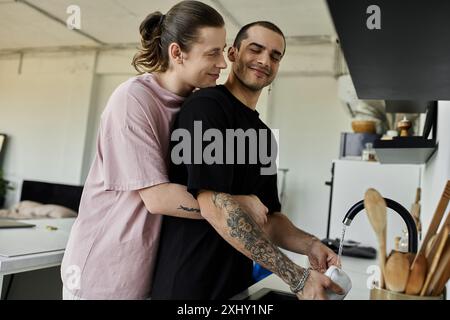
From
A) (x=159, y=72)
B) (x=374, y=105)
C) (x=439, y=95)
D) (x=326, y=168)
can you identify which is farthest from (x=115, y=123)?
(x=374, y=105)

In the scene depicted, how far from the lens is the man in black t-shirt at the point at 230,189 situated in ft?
1.42

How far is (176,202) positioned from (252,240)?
0.10 m

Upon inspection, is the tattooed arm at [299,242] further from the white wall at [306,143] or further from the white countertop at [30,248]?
the white countertop at [30,248]

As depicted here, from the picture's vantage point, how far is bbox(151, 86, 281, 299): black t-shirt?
474mm

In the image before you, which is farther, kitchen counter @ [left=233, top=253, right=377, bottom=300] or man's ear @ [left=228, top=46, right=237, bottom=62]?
kitchen counter @ [left=233, top=253, right=377, bottom=300]

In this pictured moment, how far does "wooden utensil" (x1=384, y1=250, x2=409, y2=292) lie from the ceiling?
0.36 m

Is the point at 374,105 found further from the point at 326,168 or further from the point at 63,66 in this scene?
the point at 63,66

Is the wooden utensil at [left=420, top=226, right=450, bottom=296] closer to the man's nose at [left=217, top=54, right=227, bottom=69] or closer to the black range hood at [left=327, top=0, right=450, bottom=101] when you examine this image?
the black range hood at [left=327, top=0, right=450, bottom=101]

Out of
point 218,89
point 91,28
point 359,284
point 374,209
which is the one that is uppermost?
point 91,28

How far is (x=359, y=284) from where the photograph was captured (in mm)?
715

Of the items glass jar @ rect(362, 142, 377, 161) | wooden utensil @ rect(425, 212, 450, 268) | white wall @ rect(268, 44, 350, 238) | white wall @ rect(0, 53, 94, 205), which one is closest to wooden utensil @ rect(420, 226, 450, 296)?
wooden utensil @ rect(425, 212, 450, 268)

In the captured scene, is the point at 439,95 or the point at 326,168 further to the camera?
the point at 326,168

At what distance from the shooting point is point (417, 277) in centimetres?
37

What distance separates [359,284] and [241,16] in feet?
1.68
